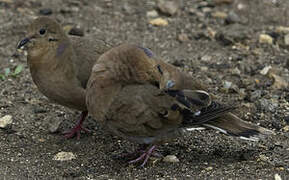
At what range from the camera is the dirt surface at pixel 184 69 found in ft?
15.4

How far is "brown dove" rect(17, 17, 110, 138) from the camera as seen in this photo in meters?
5.12

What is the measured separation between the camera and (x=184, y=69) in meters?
6.52

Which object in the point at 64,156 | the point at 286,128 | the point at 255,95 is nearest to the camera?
the point at 64,156

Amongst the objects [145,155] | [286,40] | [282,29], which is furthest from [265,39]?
[145,155]

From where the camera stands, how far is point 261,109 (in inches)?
221

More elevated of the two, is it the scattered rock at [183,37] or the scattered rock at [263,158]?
the scattered rock at [183,37]

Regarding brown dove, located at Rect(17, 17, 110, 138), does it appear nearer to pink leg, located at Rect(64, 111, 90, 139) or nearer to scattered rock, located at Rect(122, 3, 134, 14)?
pink leg, located at Rect(64, 111, 90, 139)

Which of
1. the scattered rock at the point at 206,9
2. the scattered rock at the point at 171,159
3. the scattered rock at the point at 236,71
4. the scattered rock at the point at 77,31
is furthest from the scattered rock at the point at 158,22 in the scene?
the scattered rock at the point at 171,159

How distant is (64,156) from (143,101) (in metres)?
1.00

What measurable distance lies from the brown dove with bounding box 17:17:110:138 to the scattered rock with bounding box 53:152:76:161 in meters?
0.50

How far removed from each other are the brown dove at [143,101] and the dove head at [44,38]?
782 millimetres

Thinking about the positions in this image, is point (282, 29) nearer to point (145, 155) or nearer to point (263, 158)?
point (263, 158)

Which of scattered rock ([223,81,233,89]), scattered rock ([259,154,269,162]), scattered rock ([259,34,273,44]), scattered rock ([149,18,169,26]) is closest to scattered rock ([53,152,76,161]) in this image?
scattered rock ([259,154,269,162])

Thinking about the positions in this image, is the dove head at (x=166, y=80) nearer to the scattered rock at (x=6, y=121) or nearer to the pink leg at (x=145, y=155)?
the pink leg at (x=145, y=155)
